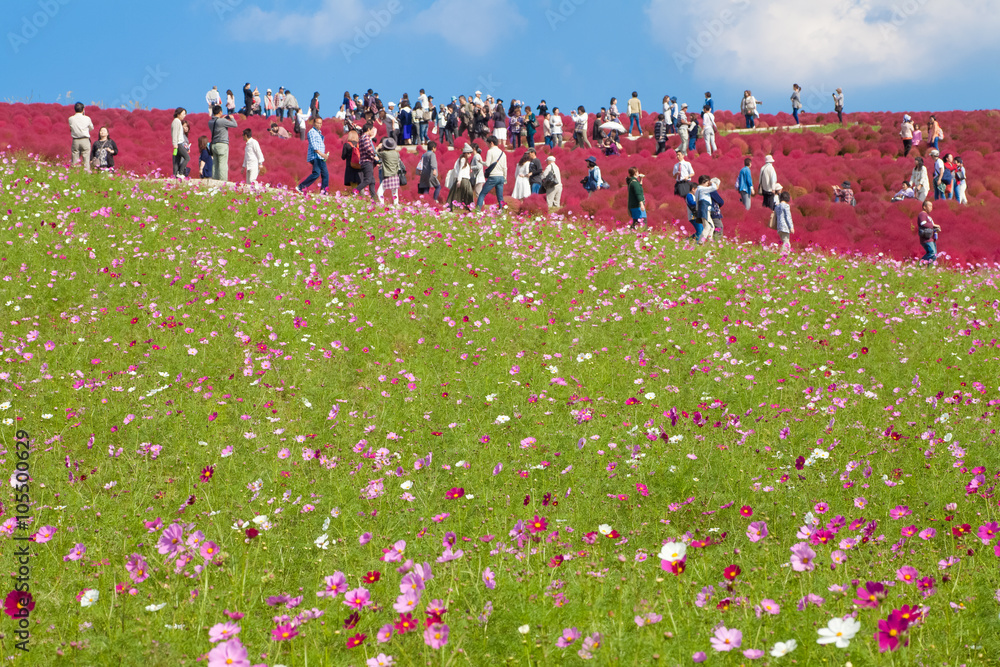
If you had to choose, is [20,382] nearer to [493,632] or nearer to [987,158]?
[493,632]

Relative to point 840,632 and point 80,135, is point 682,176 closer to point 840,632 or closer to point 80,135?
point 80,135

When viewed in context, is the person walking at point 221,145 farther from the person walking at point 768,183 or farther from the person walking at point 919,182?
the person walking at point 919,182

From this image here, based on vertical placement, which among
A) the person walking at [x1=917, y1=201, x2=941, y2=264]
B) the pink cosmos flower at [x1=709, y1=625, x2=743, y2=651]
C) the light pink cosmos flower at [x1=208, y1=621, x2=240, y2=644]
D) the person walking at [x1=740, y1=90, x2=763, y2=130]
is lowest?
the light pink cosmos flower at [x1=208, y1=621, x2=240, y2=644]

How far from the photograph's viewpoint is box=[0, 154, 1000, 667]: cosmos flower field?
11.6 ft

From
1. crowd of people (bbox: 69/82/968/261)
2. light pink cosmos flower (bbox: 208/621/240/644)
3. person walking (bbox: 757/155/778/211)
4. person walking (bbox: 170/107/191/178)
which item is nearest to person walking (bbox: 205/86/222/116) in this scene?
crowd of people (bbox: 69/82/968/261)

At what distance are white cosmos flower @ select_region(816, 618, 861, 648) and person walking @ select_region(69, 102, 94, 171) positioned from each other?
18.5 meters

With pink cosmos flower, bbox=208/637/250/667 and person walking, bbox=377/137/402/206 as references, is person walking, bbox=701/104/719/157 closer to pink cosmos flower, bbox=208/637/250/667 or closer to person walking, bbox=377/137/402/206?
person walking, bbox=377/137/402/206

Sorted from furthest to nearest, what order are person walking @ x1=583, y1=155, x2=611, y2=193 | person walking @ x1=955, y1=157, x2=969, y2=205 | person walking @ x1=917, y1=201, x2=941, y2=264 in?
person walking @ x1=955, y1=157, x2=969, y2=205 < person walking @ x1=583, y1=155, x2=611, y2=193 < person walking @ x1=917, y1=201, x2=941, y2=264

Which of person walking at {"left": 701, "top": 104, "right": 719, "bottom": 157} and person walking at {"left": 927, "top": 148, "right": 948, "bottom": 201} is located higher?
person walking at {"left": 701, "top": 104, "right": 719, "bottom": 157}

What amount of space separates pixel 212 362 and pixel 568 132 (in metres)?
28.7

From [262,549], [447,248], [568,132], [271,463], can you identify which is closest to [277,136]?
[568,132]

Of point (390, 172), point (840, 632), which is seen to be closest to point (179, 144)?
point (390, 172)

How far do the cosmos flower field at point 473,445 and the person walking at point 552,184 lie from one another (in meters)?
4.82

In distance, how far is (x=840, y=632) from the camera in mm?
2559
